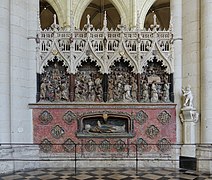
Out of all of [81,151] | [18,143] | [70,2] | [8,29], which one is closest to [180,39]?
[81,151]

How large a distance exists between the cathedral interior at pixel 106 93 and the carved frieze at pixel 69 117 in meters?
0.01

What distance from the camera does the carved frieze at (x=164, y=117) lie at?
784cm

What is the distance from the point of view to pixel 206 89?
23.5 feet

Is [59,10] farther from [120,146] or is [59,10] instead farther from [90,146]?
[120,146]

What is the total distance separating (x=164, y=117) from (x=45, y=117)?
10.8ft

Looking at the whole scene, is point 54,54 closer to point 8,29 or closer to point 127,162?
point 8,29

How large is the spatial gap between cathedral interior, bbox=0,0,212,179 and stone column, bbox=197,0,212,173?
14cm

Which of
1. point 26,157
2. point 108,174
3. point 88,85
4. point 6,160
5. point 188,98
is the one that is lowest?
point 108,174

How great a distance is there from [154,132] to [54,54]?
3.51 meters

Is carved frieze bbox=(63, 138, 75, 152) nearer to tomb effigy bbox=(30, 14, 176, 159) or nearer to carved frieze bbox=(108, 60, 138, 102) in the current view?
tomb effigy bbox=(30, 14, 176, 159)

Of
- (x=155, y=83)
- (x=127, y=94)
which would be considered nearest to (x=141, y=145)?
(x=127, y=94)

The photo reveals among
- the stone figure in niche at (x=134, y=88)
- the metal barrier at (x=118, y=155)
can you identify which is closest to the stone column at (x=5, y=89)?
the metal barrier at (x=118, y=155)

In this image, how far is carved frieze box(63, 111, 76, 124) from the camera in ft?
25.6

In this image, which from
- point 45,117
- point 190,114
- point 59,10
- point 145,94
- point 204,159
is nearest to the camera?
point 204,159
